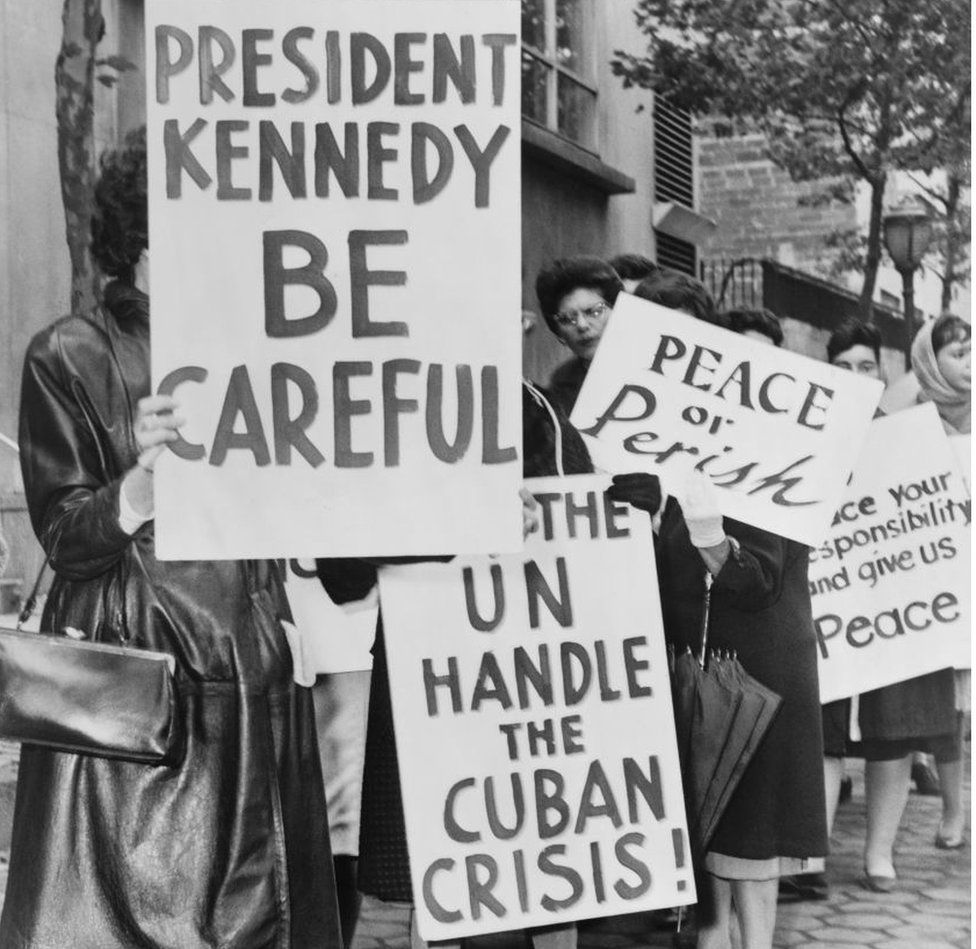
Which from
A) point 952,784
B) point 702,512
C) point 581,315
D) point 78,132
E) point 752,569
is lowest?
point 952,784

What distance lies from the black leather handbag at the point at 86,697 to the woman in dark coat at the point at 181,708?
0.36 ft

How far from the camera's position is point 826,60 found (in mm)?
4160

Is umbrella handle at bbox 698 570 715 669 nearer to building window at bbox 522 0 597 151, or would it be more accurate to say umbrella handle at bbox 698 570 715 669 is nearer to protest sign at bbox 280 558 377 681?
protest sign at bbox 280 558 377 681

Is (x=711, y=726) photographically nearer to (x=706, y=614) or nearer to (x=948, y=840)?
(x=706, y=614)

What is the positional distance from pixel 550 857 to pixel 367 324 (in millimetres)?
1195

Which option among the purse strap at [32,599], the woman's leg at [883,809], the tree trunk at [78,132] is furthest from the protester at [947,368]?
the purse strap at [32,599]

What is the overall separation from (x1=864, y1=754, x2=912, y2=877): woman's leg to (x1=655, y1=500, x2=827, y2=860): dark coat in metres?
0.23

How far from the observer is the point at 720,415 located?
393 centimetres

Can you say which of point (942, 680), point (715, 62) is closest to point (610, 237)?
point (715, 62)

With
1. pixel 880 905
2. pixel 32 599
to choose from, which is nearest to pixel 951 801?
pixel 880 905

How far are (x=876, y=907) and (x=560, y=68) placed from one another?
211 centimetres

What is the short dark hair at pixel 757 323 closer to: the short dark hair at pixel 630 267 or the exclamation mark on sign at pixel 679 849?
the short dark hair at pixel 630 267

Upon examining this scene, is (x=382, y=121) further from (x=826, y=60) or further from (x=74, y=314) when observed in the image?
(x=826, y=60)

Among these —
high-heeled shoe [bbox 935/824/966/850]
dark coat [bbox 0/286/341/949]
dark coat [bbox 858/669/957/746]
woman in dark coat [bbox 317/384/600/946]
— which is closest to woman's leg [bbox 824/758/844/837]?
dark coat [bbox 858/669/957/746]
